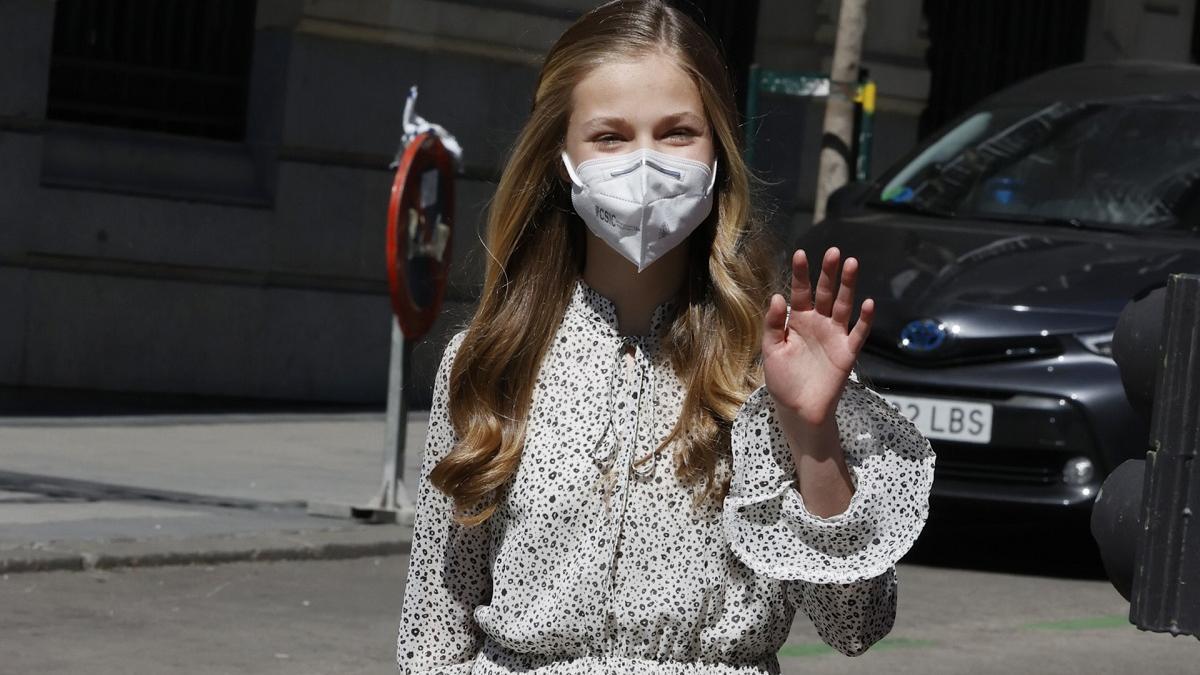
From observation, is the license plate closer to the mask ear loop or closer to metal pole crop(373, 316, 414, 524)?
metal pole crop(373, 316, 414, 524)

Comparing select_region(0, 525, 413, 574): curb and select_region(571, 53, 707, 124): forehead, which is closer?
select_region(571, 53, 707, 124): forehead

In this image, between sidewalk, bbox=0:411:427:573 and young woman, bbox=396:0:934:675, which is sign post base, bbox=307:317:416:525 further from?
young woman, bbox=396:0:934:675

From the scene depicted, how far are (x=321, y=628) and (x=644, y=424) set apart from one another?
14.1 feet

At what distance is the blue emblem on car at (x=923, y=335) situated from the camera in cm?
791

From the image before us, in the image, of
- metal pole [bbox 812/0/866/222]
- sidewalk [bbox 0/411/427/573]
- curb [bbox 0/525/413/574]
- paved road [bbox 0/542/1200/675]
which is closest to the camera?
paved road [bbox 0/542/1200/675]

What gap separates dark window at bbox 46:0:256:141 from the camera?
40.9 feet

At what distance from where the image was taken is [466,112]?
13.4 meters

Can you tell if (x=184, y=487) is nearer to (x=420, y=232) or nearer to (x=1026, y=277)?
(x=420, y=232)

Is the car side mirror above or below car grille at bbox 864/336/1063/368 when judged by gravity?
above

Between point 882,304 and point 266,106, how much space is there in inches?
229

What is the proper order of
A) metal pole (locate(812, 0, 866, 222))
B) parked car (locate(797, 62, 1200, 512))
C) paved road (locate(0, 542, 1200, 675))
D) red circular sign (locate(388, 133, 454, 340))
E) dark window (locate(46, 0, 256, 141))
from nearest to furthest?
paved road (locate(0, 542, 1200, 675))
parked car (locate(797, 62, 1200, 512))
red circular sign (locate(388, 133, 454, 340))
metal pole (locate(812, 0, 866, 222))
dark window (locate(46, 0, 256, 141))

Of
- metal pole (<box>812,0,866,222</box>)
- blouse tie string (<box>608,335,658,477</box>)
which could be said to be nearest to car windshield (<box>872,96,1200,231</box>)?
metal pole (<box>812,0,866,222</box>)

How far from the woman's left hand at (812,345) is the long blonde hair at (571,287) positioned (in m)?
0.19

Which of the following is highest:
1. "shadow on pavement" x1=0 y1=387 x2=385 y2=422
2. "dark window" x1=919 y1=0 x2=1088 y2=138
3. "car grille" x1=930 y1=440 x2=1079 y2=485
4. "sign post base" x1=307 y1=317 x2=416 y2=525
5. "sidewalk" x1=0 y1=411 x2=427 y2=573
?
"dark window" x1=919 y1=0 x2=1088 y2=138
